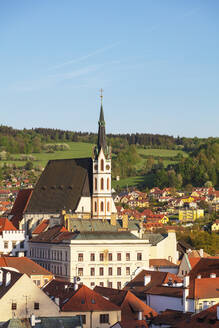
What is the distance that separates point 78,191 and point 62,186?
4.66 m

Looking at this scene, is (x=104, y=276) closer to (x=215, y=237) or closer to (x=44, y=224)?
(x=44, y=224)

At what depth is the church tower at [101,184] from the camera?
14200 cm

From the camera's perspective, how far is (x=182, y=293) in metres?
92.8

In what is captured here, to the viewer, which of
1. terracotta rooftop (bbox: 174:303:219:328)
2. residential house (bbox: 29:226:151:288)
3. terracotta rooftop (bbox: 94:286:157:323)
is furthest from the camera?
residential house (bbox: 29:226:151:288)

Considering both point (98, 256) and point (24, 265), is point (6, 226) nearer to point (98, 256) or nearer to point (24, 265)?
point (98, 256)

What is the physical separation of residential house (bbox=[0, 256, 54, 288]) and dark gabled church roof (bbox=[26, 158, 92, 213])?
990 inches

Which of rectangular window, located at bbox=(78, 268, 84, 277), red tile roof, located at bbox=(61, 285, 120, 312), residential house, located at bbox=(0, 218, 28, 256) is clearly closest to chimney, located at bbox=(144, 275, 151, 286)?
rectangular window, located at bbox=(78, 268, 84, 277)

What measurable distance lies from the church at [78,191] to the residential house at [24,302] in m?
53.3

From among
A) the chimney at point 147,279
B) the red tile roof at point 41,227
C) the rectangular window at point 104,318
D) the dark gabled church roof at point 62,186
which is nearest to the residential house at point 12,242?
the red tile roof at point 41,227

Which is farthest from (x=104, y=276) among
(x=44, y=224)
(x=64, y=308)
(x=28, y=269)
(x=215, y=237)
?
(x=215, y=237)

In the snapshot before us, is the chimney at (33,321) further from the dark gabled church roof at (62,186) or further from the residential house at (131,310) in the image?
the dark gabled church roof at (62,186)

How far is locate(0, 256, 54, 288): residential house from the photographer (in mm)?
113688

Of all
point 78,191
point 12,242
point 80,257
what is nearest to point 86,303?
point 80,257

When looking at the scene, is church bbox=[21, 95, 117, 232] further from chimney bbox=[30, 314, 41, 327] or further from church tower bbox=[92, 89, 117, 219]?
chimney bbox=[30, 314, 41, 327]
